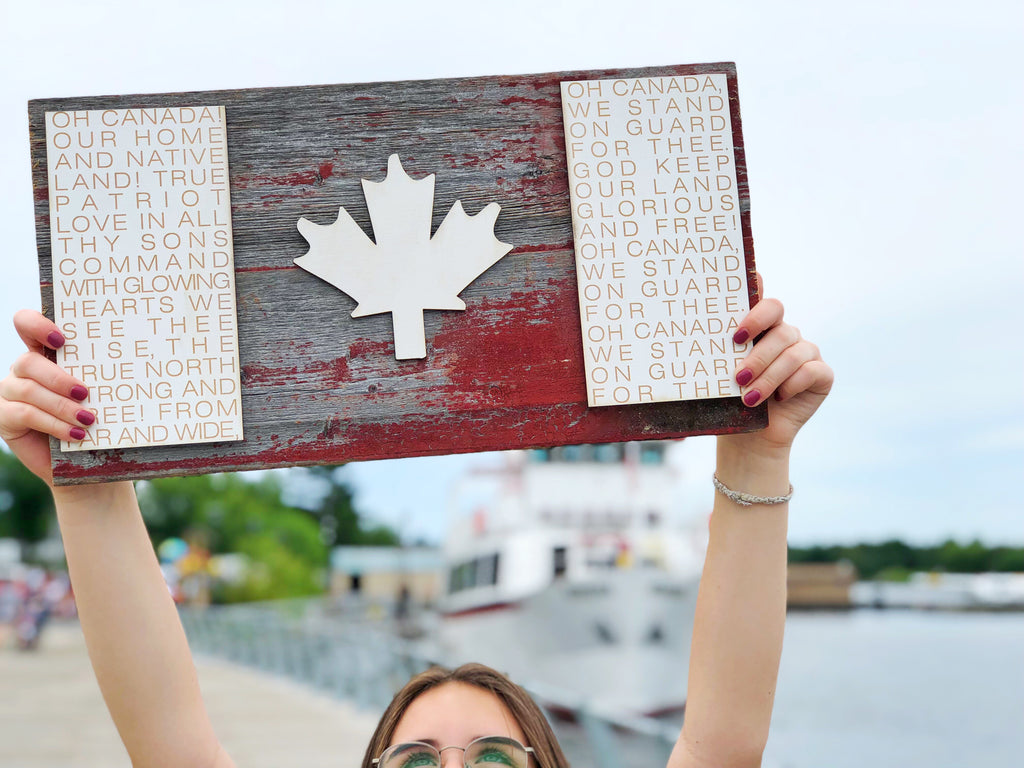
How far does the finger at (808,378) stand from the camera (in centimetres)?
185

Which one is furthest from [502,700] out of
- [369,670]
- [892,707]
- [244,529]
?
[244,529]

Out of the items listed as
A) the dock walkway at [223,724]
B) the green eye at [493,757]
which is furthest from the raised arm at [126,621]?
the dock walkway at [223,724]

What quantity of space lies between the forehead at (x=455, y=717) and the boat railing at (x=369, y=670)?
151 centimetres

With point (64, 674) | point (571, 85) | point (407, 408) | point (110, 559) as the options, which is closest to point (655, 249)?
point (571, 85)

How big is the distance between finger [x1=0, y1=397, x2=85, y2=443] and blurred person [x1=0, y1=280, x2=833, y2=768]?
75mm

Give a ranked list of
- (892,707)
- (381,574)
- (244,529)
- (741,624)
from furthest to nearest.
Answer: (381,574), (244,529), (892,707), (741,624)

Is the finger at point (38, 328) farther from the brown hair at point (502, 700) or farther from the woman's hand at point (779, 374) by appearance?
the woman's hand at point (779, 374)

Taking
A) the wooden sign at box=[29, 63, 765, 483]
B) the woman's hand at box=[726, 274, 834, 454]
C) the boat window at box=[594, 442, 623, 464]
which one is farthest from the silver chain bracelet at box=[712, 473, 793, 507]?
the boat window at box=[594, 442, 623, 464]

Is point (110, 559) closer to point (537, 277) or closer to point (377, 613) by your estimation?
point (537, 277)

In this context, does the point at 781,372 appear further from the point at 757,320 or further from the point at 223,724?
the point at 223,724

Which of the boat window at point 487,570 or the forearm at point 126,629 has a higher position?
the forearm at point 126,629

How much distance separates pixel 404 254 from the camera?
6.07 feet

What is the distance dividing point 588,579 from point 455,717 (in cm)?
1839

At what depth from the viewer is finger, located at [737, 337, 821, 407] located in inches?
71.1
